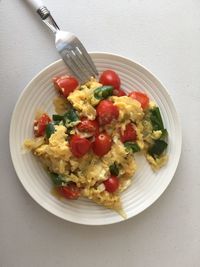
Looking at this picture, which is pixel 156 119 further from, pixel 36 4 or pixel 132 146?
pixel 36 4

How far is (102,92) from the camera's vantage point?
1.16 metres

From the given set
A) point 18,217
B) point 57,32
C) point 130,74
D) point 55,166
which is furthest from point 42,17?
point 18,217

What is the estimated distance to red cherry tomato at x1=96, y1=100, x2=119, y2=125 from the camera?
115 cm

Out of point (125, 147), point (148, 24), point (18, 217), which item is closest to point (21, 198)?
point (18, 217)

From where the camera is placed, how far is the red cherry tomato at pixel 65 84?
1.17m

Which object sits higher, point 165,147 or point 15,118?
point 15,118

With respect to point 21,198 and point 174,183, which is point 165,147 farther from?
point 21,198

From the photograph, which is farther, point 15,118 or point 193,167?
point 193,167

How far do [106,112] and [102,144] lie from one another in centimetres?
8

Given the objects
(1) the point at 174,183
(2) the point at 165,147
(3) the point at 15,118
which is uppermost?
(3) the point at 15,118

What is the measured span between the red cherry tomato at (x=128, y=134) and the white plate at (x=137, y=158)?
0.08 metres

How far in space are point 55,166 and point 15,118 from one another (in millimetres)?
159

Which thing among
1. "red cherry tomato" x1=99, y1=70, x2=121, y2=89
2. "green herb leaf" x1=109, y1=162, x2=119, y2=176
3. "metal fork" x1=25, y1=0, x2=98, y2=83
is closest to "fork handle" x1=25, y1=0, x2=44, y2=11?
"metal fork" x1=25, y1=0, x2=98, y2=83

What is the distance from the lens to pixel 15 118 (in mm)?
1161
